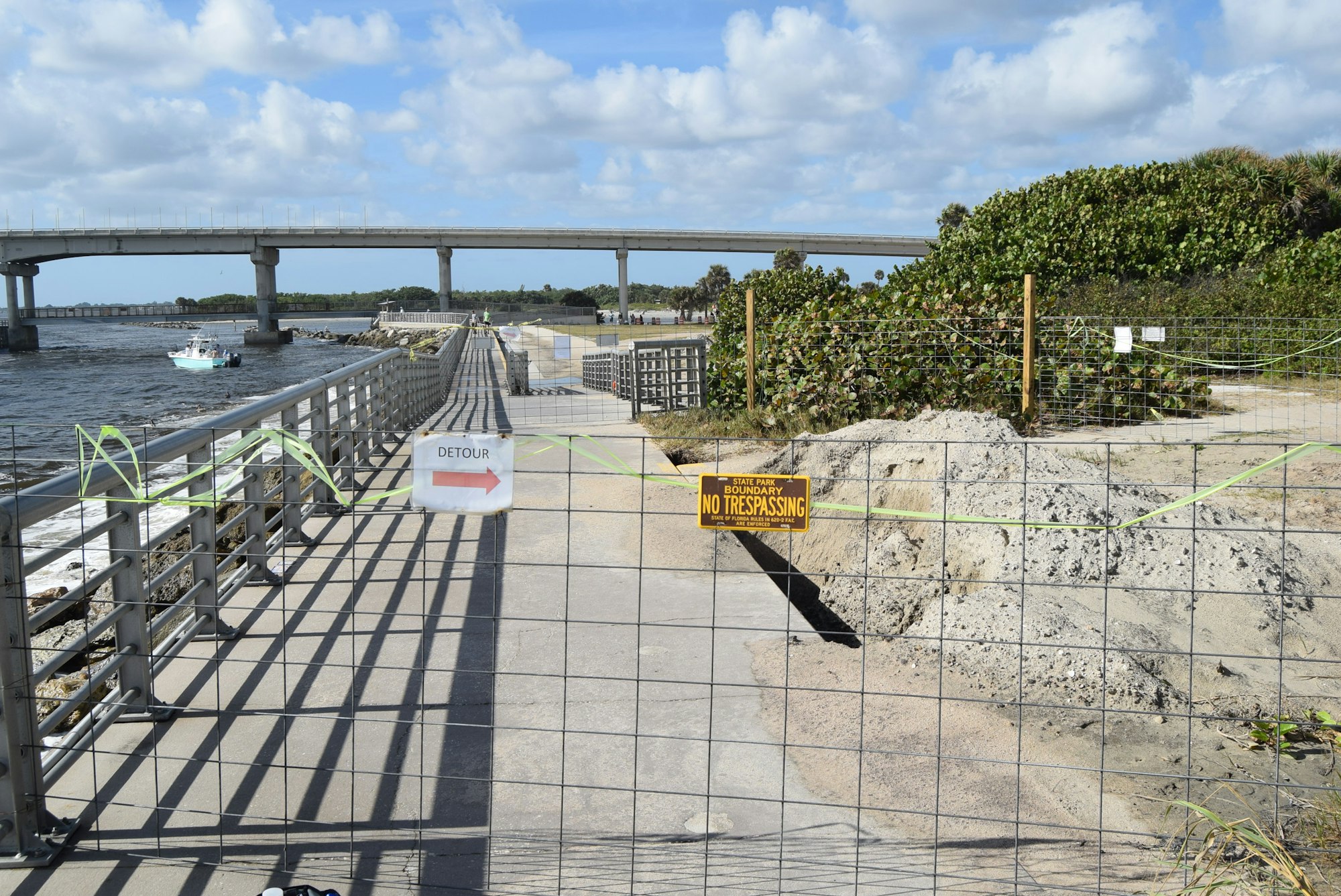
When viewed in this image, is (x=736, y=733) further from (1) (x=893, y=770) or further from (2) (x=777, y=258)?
(2) (x=777, y=258)

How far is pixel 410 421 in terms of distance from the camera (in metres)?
19.4

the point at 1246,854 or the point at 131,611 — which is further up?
the point at 131,611

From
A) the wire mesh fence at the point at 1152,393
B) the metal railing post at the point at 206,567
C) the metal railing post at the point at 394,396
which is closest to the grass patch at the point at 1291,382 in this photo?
the wire mesh fence at the point at 1152,393

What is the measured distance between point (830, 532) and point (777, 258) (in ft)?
289

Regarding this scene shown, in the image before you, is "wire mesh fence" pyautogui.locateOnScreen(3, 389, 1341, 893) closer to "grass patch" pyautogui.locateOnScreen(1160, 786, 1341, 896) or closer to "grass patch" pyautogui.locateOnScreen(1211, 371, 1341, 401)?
"grass patch" pyautogui.locateOnScreen(1160, 786, 1341, 896)

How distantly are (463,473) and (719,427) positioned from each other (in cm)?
1291

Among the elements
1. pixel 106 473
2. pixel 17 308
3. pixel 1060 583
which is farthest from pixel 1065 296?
pixel 17 308

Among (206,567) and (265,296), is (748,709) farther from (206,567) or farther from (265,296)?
(265,296)

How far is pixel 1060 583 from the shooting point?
5402mm

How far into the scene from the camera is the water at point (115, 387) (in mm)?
30031

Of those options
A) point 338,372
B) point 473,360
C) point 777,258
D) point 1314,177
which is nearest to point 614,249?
point 777,258

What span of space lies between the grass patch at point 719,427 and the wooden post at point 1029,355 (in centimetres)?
261

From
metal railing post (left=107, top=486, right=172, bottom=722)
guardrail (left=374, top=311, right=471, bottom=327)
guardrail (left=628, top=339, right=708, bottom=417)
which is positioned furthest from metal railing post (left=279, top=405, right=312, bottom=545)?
guardrail (left=374, top=311, right=471, bottom=327)

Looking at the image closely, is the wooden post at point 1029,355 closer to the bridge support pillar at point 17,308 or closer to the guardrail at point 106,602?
the guardrail at point 106,602
